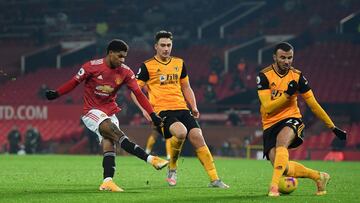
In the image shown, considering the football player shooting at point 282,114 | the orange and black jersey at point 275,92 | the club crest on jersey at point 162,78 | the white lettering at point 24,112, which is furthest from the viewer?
the white lettering at point 24,112

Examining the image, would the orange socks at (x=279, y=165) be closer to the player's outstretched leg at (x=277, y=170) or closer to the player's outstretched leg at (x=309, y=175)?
the player's outstretched leg at (x=277, y=170)

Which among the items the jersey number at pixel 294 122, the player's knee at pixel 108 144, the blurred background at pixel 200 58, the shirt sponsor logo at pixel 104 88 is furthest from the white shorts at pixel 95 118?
the blurred background at pixel 200 58

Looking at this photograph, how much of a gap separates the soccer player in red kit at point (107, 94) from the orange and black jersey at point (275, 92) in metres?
1.55

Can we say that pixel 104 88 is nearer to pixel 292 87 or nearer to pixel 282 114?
pixel 282 114

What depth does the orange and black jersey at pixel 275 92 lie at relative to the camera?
1131 centimetres

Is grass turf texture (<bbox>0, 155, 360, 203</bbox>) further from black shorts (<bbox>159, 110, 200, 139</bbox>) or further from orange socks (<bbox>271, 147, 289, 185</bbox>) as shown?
black shorts (<bbox>159, 110, 200, 139</bbox>)

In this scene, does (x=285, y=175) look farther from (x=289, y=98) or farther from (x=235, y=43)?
(x=235, y=43)

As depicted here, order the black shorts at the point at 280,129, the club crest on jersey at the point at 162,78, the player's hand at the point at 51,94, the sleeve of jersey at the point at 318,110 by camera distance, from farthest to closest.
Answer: the club crest on jersey at the point at 162,78
the player's hand at the point at 51,94
the sleeve of jersey at the point at 318,110
the black shorts at the point at 280,129

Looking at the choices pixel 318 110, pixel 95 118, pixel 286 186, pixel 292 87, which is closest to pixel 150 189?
pixel 95 118

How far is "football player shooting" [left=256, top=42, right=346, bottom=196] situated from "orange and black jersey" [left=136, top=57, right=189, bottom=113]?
2.13m

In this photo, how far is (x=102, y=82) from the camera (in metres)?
12.1

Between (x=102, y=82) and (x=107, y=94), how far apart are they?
192mm

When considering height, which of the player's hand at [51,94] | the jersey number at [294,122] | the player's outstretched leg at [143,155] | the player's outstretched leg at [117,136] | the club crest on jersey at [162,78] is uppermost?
the club crest on jersey at [162,78]

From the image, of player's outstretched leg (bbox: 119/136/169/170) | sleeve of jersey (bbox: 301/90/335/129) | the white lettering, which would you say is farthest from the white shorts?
the white lettering
